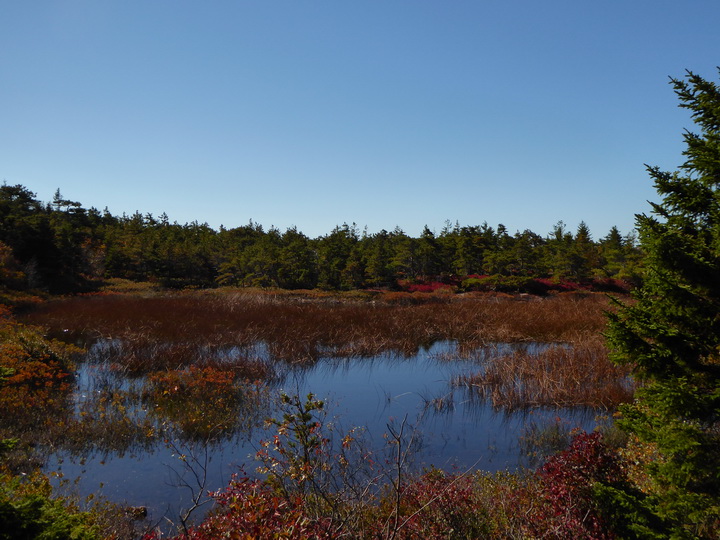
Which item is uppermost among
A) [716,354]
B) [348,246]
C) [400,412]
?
[348,246]

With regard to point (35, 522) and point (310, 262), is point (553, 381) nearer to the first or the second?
point (35, 522)

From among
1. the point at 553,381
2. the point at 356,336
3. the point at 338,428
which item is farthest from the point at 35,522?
the point at 356,336

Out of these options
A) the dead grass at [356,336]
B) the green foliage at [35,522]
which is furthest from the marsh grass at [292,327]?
the green foliage at [35,522]

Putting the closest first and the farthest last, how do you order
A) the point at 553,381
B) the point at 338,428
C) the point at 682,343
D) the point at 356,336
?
the point at 682,343 → the point at 338,428 → the point at 553,381 → the point at 356,336

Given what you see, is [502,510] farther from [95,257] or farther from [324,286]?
[95,257]

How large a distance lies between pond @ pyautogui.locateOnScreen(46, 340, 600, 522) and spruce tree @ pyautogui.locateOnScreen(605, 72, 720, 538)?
2307mm

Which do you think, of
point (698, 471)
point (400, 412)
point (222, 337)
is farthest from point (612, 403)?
point (222, 337)

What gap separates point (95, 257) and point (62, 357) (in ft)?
105

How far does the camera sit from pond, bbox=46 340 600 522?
21.5 ft

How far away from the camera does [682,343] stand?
12.5 ft

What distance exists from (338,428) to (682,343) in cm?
635

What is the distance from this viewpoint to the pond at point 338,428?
21.5ft

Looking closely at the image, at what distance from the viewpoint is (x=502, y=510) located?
16.0 feet

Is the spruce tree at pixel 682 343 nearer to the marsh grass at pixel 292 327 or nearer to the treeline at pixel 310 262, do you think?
the marsh grass at pixel 292 327
